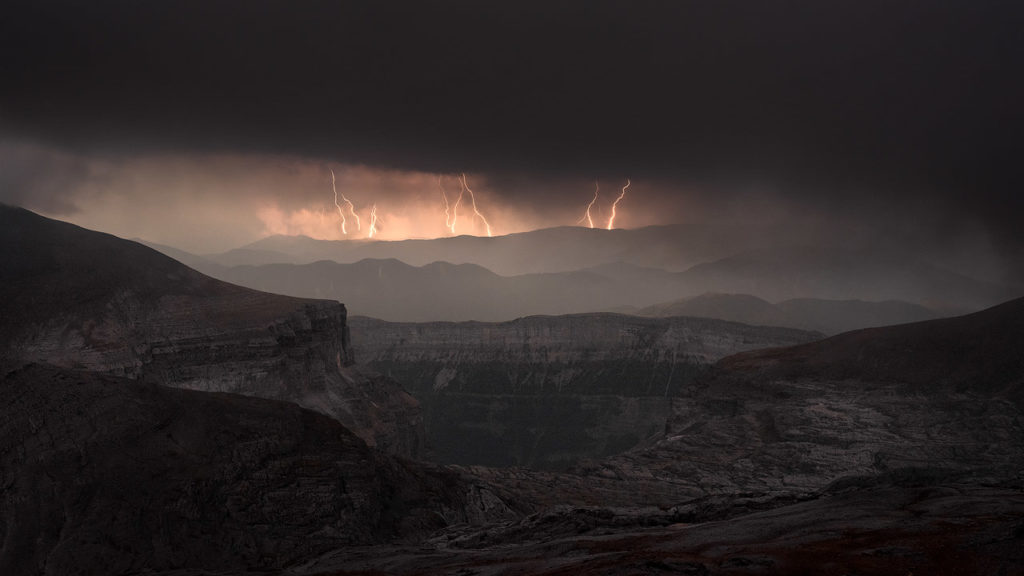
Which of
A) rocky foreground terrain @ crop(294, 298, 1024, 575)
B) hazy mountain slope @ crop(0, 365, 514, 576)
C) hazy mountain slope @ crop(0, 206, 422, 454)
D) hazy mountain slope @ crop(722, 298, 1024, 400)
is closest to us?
rocky foreground terrain @ crop(294, 298, 1024, 575)

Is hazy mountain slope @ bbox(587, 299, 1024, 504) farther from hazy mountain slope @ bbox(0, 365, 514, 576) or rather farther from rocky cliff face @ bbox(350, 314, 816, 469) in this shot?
rocky cliff face @ bbox(350, 314, 816, 469)

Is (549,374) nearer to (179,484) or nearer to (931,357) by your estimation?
Answer: (931,357)

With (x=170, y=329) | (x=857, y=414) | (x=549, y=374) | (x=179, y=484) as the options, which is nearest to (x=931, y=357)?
(x=857, y=414)

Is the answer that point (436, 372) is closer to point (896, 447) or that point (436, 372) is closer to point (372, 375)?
point (372, 375)

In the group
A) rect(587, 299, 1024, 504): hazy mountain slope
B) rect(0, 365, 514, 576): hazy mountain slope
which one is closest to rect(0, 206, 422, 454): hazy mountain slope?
rect(0, 365, 514, 576): hazy mountain slope

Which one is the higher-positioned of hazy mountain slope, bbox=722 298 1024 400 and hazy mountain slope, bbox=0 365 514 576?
hazy mountain slope, bbox=722 298 1024 400

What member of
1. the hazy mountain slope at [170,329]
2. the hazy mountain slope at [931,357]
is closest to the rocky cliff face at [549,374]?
the hazy mountain slope at [931,357]

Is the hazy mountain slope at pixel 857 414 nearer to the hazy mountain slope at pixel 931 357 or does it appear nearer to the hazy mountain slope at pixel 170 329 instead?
the hazy mountain slope at pixel 931 357
